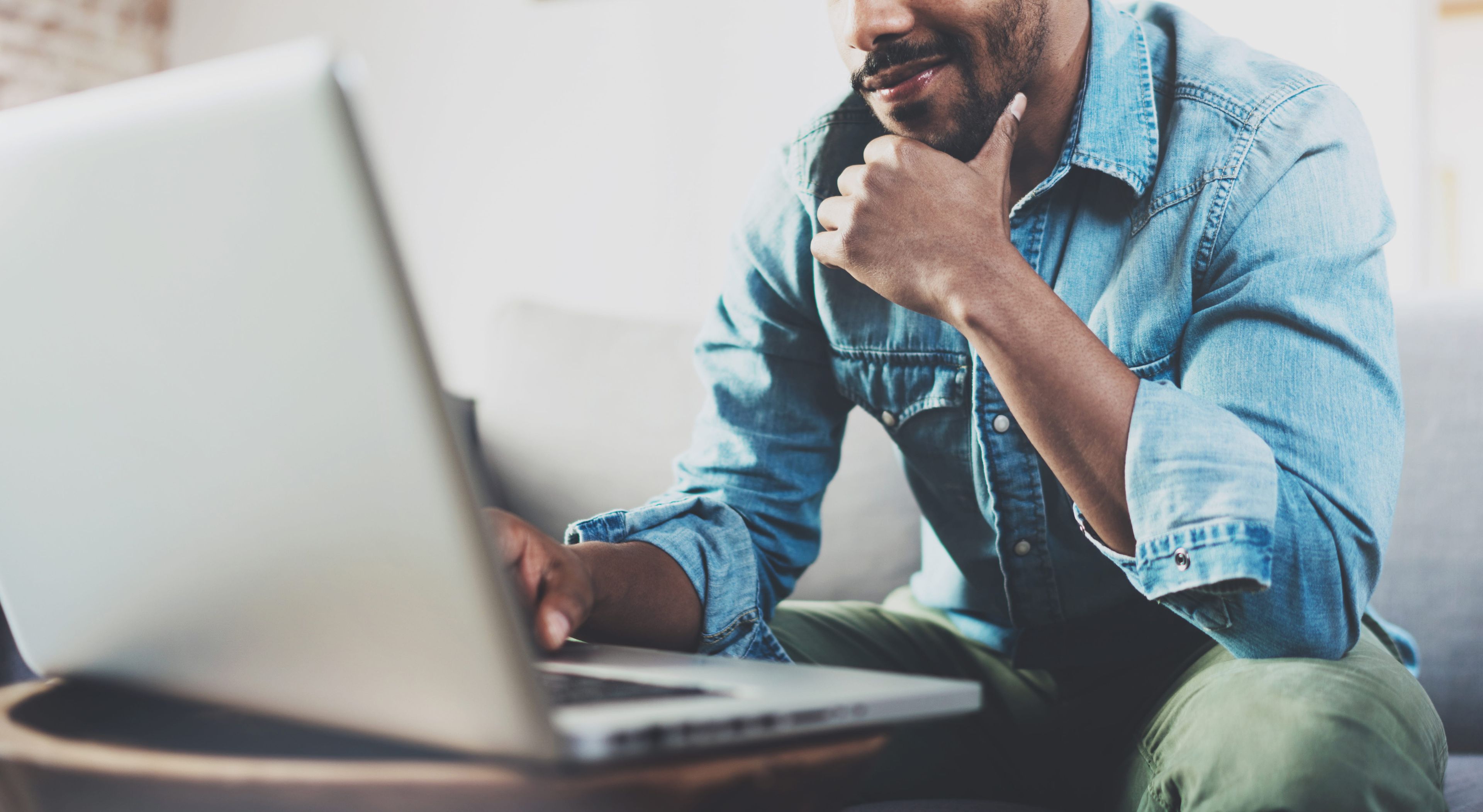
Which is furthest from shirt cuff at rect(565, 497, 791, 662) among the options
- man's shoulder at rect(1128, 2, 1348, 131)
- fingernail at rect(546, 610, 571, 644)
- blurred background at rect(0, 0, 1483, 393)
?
blurred background at rect(0, 0, 1483, 393)

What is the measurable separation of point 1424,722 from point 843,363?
1.85ft

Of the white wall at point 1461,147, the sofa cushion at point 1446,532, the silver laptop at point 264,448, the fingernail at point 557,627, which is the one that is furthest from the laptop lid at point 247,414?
the white wall at point 1461,147

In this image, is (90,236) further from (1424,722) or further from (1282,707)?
(1424,722)

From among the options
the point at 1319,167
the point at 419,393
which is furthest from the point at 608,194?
the point at 419,393

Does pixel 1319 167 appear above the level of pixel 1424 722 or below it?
above

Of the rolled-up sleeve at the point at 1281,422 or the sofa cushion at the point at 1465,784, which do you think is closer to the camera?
the rolled-up sleeve at the point at 1281,422

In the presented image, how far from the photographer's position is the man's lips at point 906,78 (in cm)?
91

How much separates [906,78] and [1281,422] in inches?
17.5

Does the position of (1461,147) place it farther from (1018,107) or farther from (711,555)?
(711,555)

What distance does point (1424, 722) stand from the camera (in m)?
0.64

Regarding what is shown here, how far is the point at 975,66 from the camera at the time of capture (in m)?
0.90

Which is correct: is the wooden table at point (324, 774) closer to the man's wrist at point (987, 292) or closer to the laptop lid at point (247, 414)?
the laptop lid at point (247, 414)

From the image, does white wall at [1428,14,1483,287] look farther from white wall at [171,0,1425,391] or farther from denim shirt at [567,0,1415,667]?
denim shirt at [567,0,1415,667]

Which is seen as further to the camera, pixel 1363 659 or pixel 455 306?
pixel 455 306
